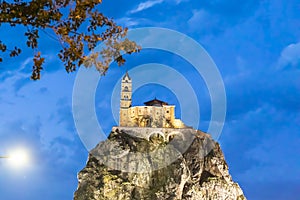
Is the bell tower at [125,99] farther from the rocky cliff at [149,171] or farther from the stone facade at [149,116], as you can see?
the rocky cliff at [149,171]

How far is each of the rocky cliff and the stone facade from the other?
220cm

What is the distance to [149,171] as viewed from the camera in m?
87.5

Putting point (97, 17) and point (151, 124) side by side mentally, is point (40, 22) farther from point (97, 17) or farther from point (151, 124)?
point (151, 124)

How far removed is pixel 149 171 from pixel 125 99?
46.4ft

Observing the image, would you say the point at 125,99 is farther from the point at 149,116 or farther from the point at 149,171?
the point at 149,171

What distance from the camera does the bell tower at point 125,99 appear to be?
299ft

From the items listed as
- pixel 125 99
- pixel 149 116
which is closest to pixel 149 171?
pixel 149 116

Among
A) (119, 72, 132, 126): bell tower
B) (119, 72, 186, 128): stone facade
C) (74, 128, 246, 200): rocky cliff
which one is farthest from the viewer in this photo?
(119, 72, 132, 126): bell tower

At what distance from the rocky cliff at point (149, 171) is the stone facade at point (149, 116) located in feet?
7.22

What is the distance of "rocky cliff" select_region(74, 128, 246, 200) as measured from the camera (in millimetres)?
85250

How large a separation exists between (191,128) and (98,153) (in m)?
16.5

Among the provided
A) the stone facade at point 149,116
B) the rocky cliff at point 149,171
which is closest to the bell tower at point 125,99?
the stone facade at point 149,116

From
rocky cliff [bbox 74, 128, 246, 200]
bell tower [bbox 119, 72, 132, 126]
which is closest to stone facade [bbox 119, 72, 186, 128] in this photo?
bell tower [bbox 119, 72, 132, 126]

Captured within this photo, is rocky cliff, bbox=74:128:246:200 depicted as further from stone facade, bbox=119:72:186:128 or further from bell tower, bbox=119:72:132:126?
bell tower, bbox=119:72:132:126
